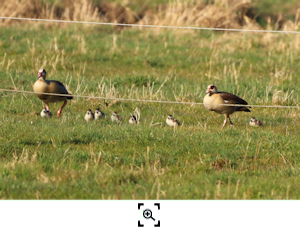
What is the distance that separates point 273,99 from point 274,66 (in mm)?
4746

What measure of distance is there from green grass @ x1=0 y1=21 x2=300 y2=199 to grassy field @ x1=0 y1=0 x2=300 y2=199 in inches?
0.8

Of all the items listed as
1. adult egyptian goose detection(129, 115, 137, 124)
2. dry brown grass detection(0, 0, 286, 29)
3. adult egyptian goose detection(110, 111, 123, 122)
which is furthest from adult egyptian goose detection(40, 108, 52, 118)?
dry brown grass detection(0, 0, 286, 29)

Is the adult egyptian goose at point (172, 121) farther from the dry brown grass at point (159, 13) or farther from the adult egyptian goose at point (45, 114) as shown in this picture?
the dry brown grass at point (159, 13)

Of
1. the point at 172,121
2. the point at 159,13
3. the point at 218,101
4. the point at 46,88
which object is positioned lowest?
the point at 172,121

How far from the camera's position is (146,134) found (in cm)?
872

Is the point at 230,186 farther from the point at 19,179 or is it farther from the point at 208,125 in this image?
the point at 208,125

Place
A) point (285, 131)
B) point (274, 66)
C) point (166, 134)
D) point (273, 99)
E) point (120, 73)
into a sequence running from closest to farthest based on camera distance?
point (166, 134), point (285, 131), point (273, 99), point (120, 73), point (274, 66)

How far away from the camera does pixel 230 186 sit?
673cm

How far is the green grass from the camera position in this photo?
6672 mm


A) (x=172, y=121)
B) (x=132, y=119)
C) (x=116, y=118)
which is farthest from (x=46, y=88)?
(x=172, y=121)

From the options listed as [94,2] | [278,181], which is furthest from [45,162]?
[94,2]

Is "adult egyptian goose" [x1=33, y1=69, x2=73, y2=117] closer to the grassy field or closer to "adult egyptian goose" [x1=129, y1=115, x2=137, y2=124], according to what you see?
the grassy field

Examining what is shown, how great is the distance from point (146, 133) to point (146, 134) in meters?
0.07

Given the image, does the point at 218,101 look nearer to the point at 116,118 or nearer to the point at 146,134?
the point at 146,134
